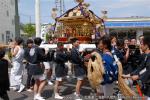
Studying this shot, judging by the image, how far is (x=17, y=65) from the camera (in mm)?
11945

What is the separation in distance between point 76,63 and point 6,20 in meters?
45.9

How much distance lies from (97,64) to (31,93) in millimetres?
5199

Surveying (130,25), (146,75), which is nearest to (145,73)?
(146,75)

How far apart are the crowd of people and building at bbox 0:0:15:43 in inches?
1579

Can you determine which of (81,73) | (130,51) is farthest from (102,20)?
(81,73)

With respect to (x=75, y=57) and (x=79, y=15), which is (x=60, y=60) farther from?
(x=79, y=15)

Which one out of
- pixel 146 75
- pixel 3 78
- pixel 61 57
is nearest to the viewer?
pixel 146 75

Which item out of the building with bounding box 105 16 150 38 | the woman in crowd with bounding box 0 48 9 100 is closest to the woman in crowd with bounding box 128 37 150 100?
the woman in crowd with bounding box 0 48 9 100

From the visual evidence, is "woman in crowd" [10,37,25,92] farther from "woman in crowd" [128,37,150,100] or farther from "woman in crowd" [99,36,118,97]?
"woman in crowd" [128,37,150,100]

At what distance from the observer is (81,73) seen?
10.3 m

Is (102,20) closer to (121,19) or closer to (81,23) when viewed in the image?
(81,23)

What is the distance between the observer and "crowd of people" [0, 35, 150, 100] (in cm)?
665

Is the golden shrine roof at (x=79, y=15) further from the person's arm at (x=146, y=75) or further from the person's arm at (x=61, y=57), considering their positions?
the person's arm at (x=146, y=75)

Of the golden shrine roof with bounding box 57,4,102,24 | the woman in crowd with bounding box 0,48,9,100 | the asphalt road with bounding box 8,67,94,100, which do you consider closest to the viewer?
the woman in crowd with bounding box 0,48,9,100
